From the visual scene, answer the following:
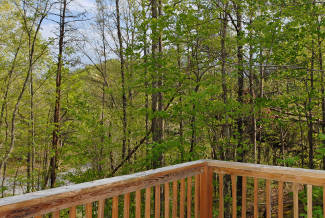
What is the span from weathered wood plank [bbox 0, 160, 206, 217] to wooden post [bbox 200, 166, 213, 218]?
16.2 inches

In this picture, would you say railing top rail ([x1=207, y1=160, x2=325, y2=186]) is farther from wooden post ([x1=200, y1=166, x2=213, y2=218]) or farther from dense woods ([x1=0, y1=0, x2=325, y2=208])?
dense woods ([x1=0, y1=0, x2=325, y2=208])

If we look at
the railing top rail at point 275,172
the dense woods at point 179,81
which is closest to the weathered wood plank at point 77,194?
the railing top rail at point 275,172

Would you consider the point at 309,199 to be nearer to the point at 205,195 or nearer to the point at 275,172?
the point at 275,172

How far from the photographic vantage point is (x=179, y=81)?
5.20 meters

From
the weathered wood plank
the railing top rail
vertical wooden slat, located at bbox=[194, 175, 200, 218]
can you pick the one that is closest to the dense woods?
the railing top rail

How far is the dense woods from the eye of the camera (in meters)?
4.55

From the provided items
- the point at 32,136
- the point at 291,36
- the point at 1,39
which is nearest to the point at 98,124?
the point at 32,136

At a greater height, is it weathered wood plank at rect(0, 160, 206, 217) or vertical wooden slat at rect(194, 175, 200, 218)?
weathered wood plank at rect(0, 160, 206, 217)

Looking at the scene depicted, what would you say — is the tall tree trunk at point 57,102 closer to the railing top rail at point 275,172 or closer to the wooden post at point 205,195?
the wooden post at point 205,195

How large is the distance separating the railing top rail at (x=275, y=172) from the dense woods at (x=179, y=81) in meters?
1.14

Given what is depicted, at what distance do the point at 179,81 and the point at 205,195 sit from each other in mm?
3201

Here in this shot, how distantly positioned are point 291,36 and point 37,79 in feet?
31.8

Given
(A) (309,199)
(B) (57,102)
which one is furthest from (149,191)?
(B) (57,102)

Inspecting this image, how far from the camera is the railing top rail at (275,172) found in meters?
1.75
